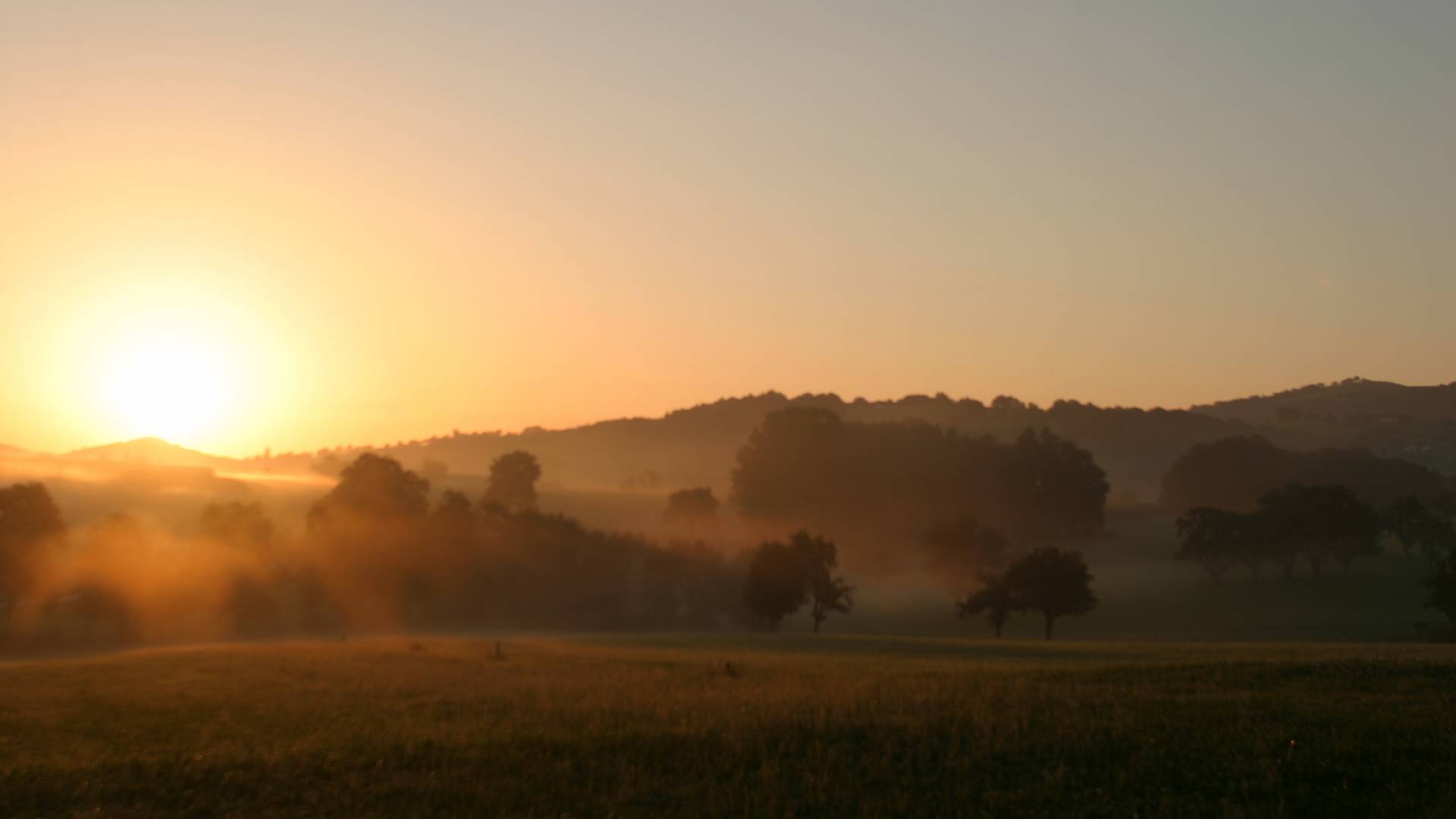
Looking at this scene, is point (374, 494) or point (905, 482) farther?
point (905, 482)

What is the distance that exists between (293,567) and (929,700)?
253 feet

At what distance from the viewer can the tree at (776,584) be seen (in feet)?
264

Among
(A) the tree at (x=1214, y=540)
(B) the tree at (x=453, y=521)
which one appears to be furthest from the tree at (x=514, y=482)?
(A) the tree at (x=1214, y=540)

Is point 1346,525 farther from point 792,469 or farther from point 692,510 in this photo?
point 792,469

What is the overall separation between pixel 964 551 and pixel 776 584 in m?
25.1

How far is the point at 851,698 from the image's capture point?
22734 mm

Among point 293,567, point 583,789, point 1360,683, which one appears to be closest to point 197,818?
A: point 583,789

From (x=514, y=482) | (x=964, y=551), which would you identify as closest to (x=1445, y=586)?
(x=964, y=551)

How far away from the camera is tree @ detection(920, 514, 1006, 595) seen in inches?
3898

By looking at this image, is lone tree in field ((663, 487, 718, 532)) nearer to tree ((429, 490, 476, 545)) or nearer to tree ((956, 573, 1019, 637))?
tree ((429, 490, 476, 545))

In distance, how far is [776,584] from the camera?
80.9 m

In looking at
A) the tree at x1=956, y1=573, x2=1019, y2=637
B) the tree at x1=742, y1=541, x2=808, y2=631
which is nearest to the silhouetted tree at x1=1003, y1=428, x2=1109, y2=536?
the tree at x1=956, y1=573, x2=1019, y2=637

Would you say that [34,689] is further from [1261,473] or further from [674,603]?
[1261,473]

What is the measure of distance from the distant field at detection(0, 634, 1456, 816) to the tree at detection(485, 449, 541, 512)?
97.7 m
